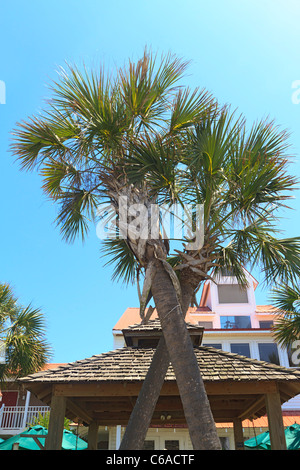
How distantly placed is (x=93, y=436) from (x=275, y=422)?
5423 mm

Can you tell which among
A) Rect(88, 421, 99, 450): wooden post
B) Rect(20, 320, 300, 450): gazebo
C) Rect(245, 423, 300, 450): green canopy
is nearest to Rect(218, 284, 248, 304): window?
Rect(245, 423, 300, 450): green canopy

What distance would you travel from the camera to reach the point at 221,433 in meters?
16.4

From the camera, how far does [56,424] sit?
22.2 feet

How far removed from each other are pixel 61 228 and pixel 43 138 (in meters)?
1.83

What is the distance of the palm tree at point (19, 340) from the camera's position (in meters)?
13.8

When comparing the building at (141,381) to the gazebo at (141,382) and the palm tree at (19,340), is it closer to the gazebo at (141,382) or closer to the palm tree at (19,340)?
the gazebo at (141,382)

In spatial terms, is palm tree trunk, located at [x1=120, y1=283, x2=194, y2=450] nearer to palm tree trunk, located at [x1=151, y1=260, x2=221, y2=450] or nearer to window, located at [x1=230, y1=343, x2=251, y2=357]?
palm tree trunk, located at [x1=151, y1=260, x2=221, y2=450]

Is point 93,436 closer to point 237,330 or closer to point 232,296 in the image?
point 237,330

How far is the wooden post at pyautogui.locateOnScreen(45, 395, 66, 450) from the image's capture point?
6531 mm

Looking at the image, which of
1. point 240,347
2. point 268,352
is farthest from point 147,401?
point 268,352

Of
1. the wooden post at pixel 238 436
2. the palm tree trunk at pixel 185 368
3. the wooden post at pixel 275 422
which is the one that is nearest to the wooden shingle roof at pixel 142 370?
the wooden post at pixel 275 422
